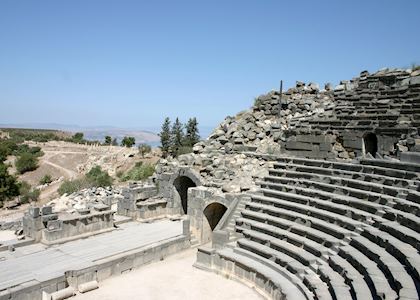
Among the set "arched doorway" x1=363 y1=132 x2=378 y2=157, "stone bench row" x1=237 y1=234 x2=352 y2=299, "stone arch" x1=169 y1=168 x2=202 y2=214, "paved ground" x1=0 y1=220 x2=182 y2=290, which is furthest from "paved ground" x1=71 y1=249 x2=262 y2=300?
"arched doorway" x1=363 y1=132 x2=378 y2=157

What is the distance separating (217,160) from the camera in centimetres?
1750

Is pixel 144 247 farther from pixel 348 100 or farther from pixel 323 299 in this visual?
pixel 348 100

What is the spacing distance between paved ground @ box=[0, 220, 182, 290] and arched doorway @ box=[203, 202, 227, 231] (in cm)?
128

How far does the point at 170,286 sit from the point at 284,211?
4243 millimetres

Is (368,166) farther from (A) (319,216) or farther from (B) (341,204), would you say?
(A) (319,216)

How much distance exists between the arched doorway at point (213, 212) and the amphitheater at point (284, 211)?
0.21 ft

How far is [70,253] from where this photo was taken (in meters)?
13.1

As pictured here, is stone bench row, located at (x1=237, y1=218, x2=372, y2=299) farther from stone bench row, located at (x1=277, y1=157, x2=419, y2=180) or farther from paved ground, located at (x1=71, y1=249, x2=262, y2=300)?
stone bench row, located at (x1=277, y1=157, x2=419, y2=180)

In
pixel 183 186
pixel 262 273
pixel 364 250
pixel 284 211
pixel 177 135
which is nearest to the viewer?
pixel 364 250

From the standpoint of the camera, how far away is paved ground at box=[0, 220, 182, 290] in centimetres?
1126

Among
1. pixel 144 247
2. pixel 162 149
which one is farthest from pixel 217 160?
pixel 162 149

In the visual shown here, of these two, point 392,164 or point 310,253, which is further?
point 392,164

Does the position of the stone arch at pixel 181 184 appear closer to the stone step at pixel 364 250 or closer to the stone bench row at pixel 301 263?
the stone step at pixel 364 250

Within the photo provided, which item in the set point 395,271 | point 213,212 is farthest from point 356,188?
point 213,212
